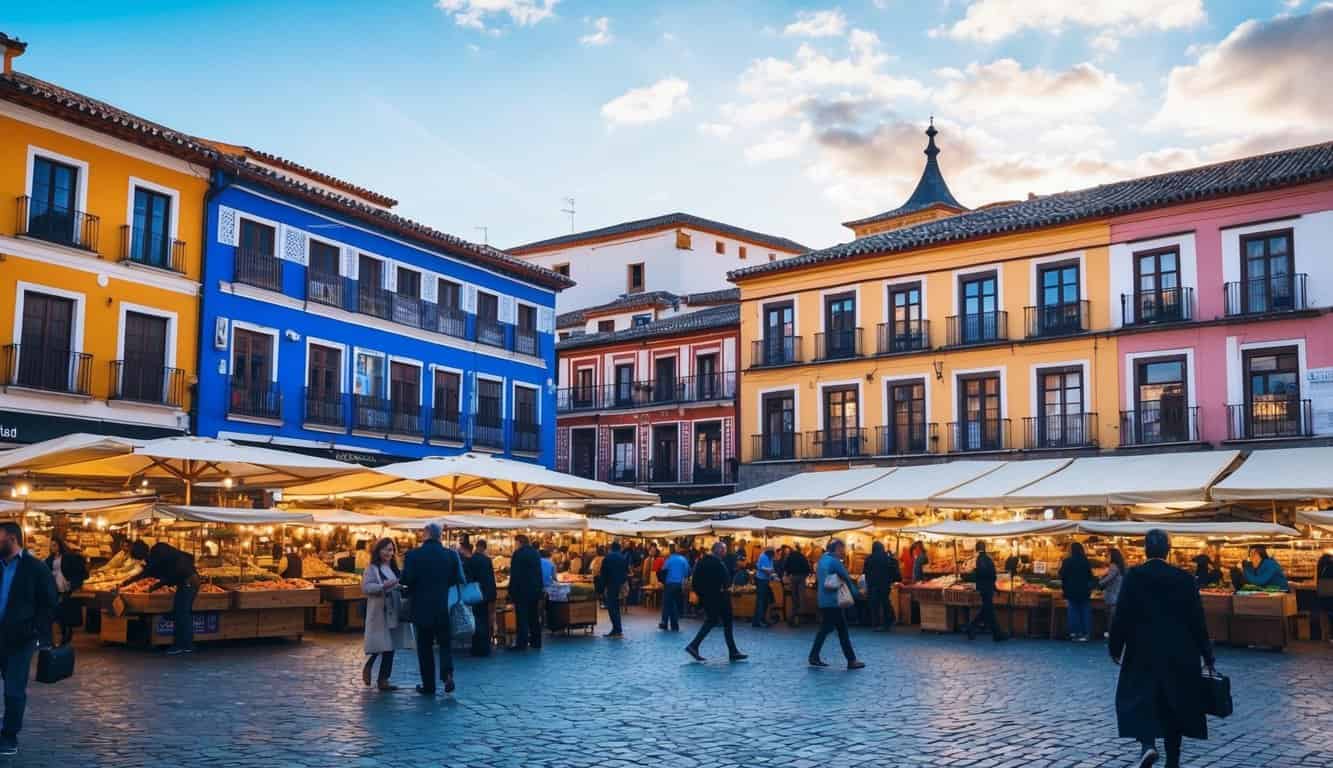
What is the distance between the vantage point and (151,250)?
2797cm

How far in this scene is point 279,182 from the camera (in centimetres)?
3034

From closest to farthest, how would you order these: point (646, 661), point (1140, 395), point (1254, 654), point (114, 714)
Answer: point (114, 714) → point (646, 661) → point (1254, 654) → point (1140, 395)

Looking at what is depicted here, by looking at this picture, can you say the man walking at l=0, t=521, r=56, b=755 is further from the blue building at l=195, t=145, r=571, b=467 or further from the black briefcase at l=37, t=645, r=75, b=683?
the blue building at l=195, t=145, r=571, b=467

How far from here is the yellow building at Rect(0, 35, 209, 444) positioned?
25.0m

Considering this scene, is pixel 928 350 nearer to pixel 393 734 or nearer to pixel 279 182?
pixel 279 182

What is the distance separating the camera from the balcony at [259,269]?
2989cm

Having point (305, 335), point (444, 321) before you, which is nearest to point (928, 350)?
point (444, 321)

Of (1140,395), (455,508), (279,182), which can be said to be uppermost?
(279,182)

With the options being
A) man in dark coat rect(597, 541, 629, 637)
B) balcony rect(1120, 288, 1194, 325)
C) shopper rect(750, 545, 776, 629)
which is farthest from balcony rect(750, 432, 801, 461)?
man in dark coat rect(597, 541, 629, 637)

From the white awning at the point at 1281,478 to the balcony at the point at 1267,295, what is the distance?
328 inches

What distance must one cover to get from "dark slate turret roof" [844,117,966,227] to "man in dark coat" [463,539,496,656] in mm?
39995

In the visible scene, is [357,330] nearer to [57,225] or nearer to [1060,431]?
[57,225]

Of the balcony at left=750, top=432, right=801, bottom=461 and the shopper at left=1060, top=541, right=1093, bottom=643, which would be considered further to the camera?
the balcony at left=750, top=432, right=801, bottom=461

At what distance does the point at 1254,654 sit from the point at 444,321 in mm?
23512
